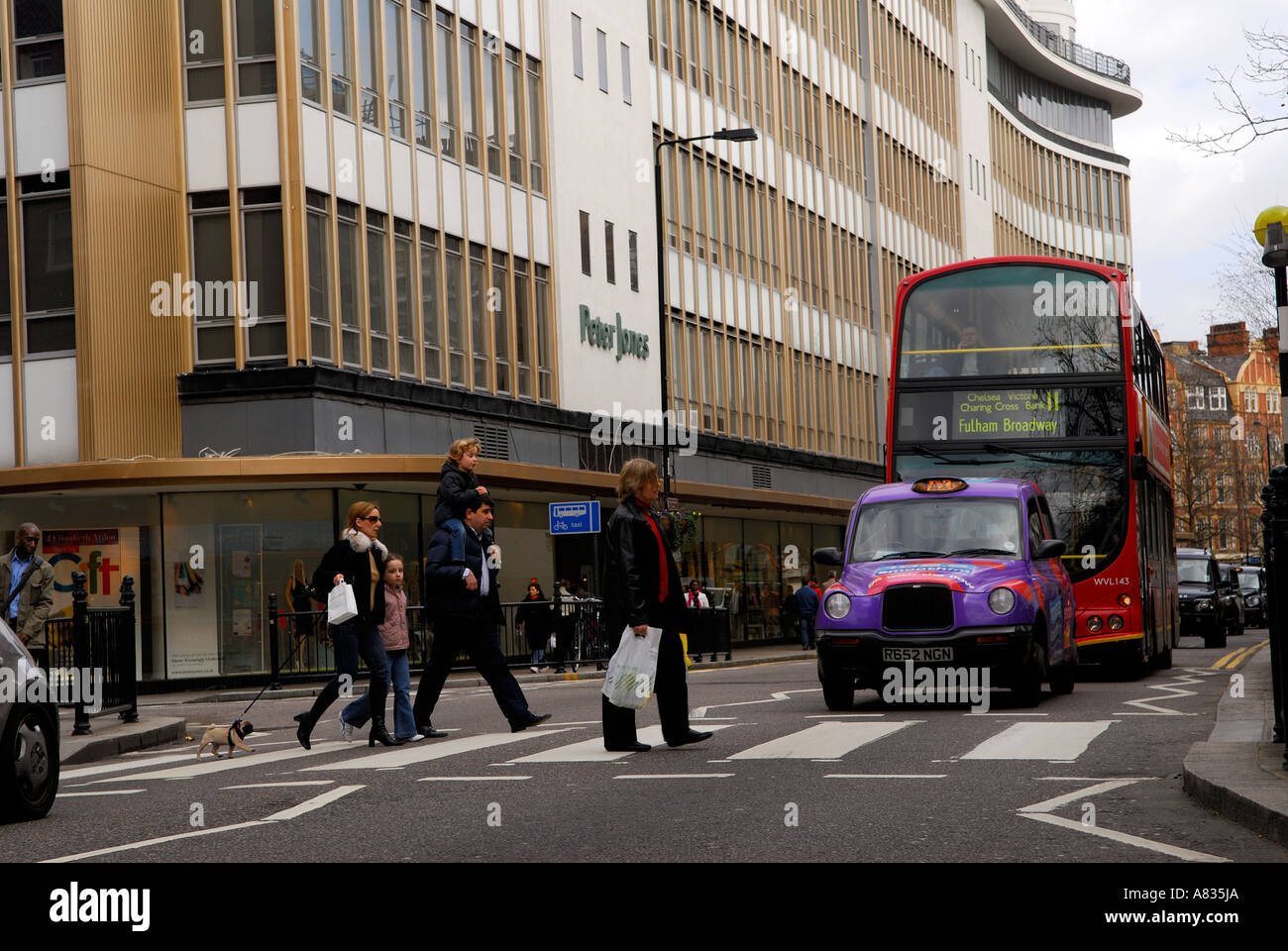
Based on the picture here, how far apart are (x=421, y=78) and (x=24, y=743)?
25443mm

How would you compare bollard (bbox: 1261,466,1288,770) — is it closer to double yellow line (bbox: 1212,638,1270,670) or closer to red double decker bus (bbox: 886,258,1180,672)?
red double decker bus (bbox: 886,258,1180,672)

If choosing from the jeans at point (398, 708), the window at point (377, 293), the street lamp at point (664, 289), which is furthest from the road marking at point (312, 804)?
the street lamp at point (664, 289)

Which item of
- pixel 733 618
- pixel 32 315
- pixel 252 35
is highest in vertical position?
pixel 252 35

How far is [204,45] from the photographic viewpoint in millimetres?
29906

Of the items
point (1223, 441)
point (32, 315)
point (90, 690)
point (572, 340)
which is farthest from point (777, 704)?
point (1223, 441)

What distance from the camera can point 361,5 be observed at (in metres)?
31.7

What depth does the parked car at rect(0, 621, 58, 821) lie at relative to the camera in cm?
948

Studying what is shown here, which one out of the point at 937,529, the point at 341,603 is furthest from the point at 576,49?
the point at 341,603

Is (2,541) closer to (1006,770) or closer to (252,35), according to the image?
(252,35)

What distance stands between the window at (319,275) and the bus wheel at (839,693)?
52.3 ft

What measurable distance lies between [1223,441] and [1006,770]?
367ft

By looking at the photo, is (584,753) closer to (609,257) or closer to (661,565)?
(661,565)
